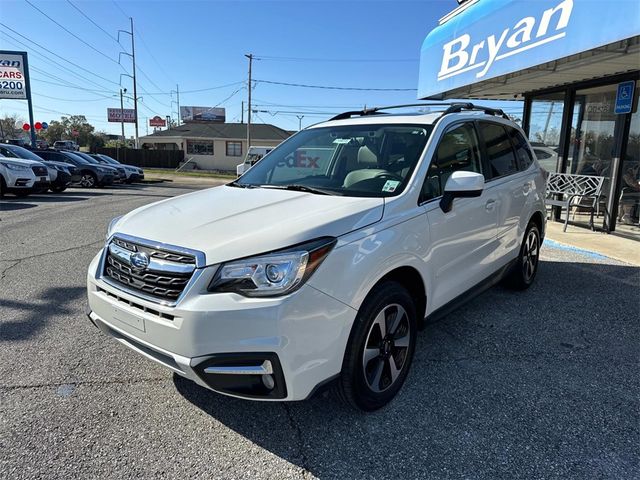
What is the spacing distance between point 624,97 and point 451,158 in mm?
6831

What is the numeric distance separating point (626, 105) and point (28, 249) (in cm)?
1041

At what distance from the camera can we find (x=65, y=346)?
11.7ft

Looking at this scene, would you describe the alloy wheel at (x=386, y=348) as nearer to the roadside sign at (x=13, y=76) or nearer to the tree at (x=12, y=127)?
the roadside sign at (x=13, y=76)

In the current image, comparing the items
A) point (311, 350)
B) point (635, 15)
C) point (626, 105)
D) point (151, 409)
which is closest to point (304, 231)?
point (311, 350)

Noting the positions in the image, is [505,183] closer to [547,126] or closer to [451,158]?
[451,158]

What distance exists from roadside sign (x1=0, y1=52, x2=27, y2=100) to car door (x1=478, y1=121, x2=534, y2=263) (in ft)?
85.2

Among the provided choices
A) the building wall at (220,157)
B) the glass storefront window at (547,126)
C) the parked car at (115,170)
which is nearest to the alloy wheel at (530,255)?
the glass storefront window at (547,126)

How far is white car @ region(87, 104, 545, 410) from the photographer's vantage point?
84.7 inches

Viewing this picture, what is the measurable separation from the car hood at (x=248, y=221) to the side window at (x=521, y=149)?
264cm

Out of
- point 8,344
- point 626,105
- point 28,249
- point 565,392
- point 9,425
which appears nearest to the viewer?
point 9,425

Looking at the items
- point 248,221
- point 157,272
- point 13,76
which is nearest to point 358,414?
point 248,221

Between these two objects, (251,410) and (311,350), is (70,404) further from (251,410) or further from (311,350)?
(311,350)

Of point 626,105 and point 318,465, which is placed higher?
point 626,105

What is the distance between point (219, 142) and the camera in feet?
150
